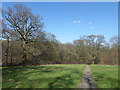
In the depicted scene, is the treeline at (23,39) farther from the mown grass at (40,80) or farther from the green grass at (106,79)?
the mown grass at (40,80)

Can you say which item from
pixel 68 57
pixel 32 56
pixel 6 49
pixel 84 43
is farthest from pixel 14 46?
pixel 84 43

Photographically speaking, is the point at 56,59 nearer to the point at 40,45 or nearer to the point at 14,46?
the point at 40,45

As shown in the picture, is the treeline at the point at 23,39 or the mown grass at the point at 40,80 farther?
the treeline at the point at 23,39

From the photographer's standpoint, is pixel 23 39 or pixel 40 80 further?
pixel 23 39

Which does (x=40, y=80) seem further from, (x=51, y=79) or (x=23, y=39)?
(x=23, y=39)

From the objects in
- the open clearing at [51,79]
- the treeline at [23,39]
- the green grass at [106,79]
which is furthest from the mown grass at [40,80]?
the treeline at [23,39]

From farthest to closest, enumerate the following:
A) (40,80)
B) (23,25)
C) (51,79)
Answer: (23,25), (51,79), (40,80)

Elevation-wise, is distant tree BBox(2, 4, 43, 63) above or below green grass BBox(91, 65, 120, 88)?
above

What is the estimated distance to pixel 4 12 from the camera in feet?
50.0

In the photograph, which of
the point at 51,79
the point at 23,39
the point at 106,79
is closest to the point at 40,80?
the point at 51,79

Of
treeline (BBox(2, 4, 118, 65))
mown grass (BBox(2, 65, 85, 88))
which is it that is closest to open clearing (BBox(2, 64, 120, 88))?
mown grass (BBox(2, 65, 85, 88))

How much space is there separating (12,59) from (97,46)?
17.6 meters

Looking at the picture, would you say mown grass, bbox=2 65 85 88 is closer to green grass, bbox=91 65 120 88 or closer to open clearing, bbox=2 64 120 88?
open clearing, bbox=2 64 120 88

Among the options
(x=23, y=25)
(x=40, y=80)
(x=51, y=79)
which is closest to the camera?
(x=40, y=80)
